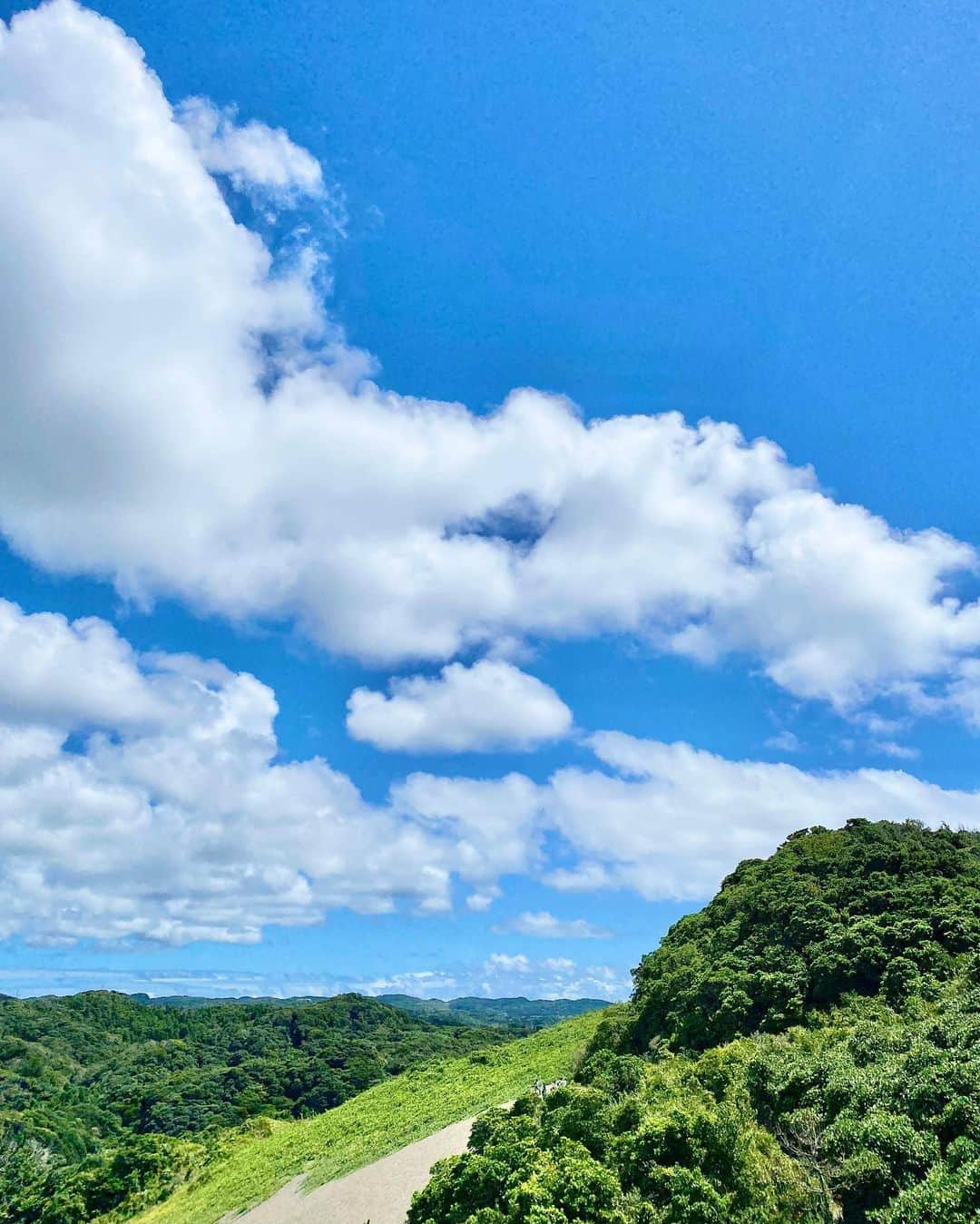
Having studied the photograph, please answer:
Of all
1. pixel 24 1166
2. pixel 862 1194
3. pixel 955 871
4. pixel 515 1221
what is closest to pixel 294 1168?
pixel 24 1166

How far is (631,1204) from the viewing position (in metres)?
23.2

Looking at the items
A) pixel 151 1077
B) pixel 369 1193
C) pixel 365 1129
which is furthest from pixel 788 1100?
pixel 151 1077

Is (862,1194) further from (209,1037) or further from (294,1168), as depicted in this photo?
(209,1037)

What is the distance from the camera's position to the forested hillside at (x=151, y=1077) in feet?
241

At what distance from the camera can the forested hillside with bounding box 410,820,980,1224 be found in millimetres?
22016

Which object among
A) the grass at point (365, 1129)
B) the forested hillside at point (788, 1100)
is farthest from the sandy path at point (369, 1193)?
the forested hillside at point (788, 1100)

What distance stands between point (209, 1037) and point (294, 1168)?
377ft

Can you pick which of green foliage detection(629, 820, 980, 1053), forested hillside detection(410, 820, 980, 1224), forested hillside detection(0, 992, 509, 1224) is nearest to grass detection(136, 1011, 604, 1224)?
forested hillside detection(0, 992, 509, 1224)

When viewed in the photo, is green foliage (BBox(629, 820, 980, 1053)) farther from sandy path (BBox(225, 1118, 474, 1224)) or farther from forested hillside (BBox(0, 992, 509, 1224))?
forested hillside (BBox(0, 992, 509, 1224))

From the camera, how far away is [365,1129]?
66.8 meters

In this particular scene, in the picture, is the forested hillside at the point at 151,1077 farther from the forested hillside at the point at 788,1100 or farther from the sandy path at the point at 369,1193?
the forested hillside at the point at 788,1100

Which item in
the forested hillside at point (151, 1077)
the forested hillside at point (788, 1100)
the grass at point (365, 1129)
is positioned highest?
the forested hillside at point (788, 1100)

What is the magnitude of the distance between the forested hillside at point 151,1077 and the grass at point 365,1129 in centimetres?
758

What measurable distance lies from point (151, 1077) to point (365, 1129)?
80.4 metres
